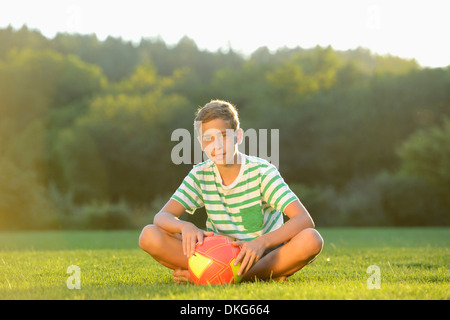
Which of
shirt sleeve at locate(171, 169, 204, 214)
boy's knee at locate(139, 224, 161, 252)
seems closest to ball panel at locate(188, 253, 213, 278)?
boy's knee at locate(139, 224, 161, 252)

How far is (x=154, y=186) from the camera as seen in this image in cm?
3041

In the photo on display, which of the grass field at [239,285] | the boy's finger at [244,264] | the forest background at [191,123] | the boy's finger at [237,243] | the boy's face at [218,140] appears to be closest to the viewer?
the grass field at [239,285]

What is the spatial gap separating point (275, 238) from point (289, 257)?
19 cm

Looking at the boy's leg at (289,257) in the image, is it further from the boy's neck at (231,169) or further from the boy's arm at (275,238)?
the boy's neck at (231,169)

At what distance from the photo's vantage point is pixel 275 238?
154 inches

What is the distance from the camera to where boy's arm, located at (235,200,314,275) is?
3746 millimetres

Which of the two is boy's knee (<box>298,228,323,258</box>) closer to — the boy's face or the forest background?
the boy's face

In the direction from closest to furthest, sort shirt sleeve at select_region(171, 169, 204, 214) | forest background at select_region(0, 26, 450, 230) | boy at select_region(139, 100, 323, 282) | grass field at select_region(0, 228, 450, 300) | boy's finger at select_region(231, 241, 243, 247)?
grass field at select_region(0, 228, 450, 300) → boy's finger at select_region(231, 241, 243, 247) → boy at select_region(139, 100, 323, 282) → shirt sleeve at select_region(171, 169, 204, 214) → forest background at select_region(0, 26, 450, 230)

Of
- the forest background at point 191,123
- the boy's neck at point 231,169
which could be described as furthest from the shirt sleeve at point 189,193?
the forest background at point 191,123

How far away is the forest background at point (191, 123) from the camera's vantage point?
951 inches

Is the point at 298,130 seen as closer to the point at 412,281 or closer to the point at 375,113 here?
the point at 375,113

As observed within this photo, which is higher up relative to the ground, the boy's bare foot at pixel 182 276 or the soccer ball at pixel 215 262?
the soccer ball at pixel 215 262

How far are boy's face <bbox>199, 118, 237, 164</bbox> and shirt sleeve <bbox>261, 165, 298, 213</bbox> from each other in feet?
0.97

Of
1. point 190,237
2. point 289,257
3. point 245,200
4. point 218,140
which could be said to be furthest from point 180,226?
point 289,257
